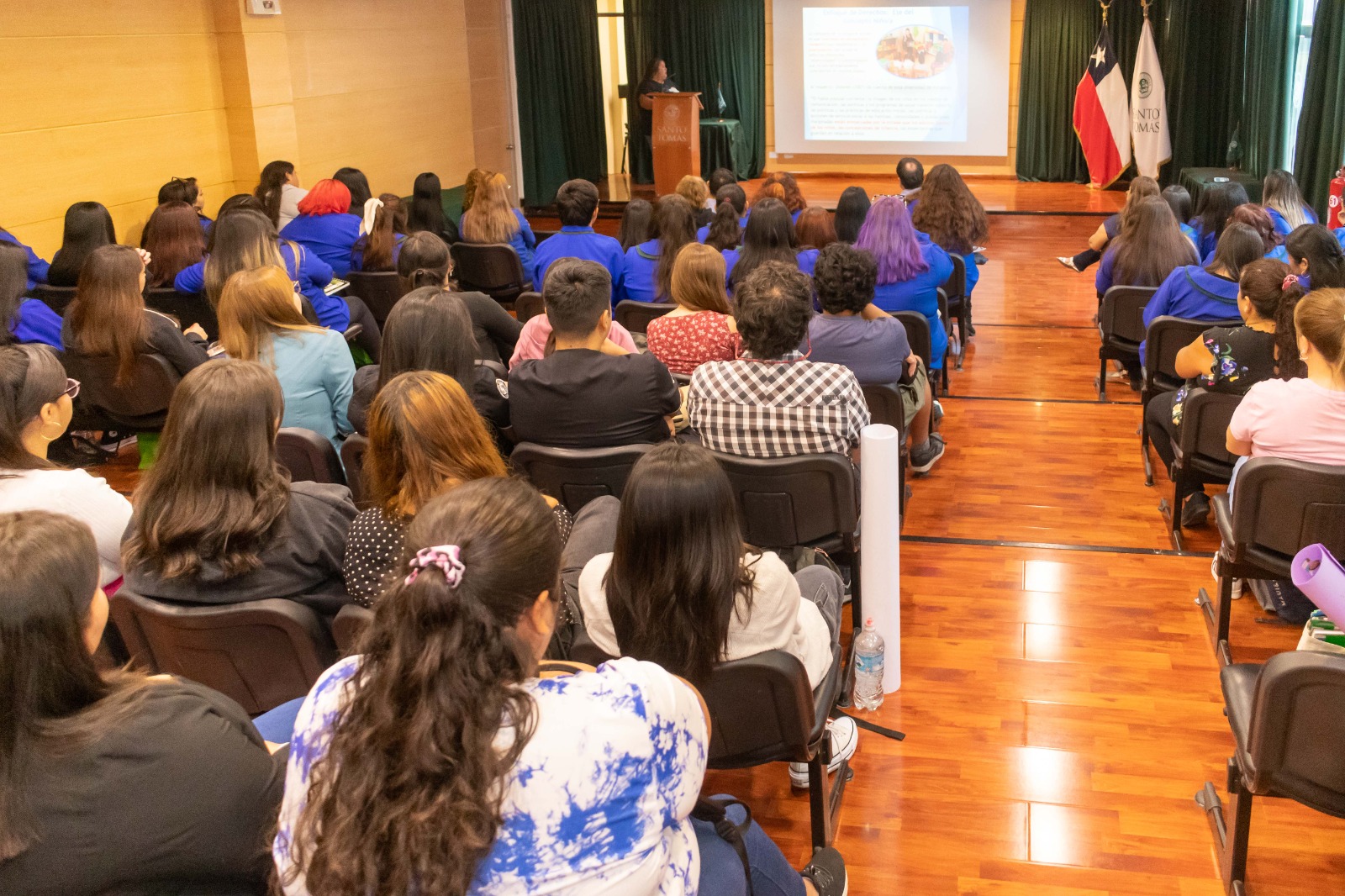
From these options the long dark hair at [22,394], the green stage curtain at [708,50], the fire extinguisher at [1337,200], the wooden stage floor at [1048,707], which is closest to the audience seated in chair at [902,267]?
the wooden stage floor at [1048,707]

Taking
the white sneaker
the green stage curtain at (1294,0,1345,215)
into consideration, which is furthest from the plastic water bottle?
the green stage curtain at (1294,0,1345,215)

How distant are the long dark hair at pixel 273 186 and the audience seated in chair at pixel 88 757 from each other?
5.99 m

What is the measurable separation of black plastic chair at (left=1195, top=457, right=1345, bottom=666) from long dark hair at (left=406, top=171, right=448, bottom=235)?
499 cm

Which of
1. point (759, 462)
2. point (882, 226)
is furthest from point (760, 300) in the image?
point (882, 226)

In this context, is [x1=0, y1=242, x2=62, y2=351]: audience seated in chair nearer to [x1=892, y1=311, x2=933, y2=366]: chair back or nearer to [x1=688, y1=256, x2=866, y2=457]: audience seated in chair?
[x1=688, y1=256, x2=866, y2=457]: audience seated in chair

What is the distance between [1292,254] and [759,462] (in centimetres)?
244

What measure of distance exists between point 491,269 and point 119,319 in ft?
8.83

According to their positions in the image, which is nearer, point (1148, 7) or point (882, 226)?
point (882, 226)

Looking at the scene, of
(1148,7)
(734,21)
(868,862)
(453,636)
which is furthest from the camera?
(734,21)

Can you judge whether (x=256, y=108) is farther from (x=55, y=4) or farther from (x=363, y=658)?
(x=363, y=658)

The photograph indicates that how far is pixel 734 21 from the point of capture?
40.0ft

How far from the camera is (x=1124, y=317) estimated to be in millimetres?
5125

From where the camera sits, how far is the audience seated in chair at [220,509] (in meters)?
2.21

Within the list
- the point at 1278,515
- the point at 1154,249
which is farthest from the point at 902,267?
the point at 1278,515
